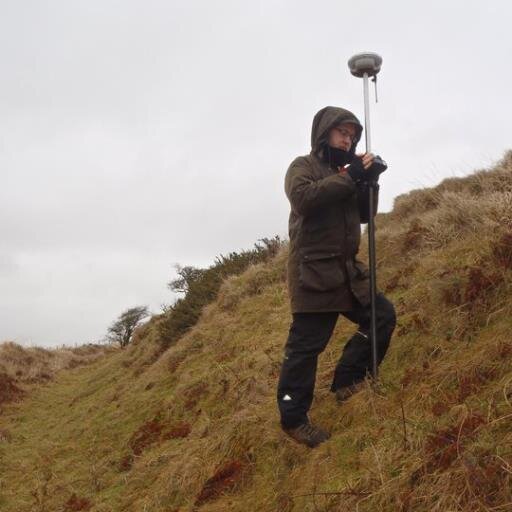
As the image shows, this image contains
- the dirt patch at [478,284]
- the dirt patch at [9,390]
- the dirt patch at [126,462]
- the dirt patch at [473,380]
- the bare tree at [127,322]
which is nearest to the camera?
the dirt patch at [473,380]

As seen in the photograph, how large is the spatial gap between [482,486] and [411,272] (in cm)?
438

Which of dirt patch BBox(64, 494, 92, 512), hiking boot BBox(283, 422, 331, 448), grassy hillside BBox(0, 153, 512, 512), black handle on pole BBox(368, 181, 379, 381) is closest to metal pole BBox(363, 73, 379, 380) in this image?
black handle on pole BBox(368, 181, 379, 381)

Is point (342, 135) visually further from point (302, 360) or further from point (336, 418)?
point (336, 418)

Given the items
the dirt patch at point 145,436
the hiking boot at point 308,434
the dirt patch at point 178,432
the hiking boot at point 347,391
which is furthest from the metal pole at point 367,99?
the dirt patch at point 145,436

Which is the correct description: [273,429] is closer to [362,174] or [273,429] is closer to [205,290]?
[362,174]

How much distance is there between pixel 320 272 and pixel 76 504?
11.9 ft

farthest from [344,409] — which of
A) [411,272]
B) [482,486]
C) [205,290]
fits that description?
[205,290]

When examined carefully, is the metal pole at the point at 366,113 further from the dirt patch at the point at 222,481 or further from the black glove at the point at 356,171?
the dirt patch at the point at 222,481

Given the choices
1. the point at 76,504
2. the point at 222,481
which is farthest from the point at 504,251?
the point at 76,504

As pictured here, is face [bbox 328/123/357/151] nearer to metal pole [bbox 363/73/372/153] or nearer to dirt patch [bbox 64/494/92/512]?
metal pole [bbox 363/73/372/153]

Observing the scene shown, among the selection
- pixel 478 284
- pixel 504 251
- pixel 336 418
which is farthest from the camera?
pixel 504 251

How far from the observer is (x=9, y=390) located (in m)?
13.9

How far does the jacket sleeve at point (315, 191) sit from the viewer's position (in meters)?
3.84

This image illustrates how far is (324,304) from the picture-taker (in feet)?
12.9
